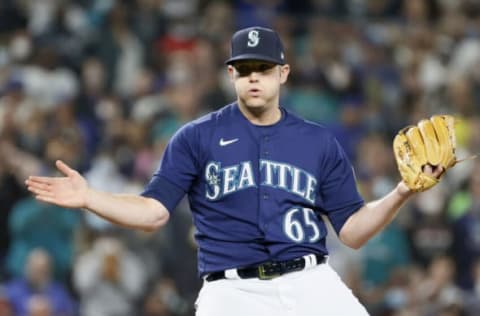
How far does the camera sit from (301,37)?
13547 mm

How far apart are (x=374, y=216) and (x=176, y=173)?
0.86 meters

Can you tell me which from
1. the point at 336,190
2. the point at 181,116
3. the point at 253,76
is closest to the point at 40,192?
the point at 253,76

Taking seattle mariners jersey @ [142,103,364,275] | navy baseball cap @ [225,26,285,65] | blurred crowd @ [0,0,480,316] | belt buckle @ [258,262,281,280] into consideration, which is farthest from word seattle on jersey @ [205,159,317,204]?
blurred crowd @ [0,0,480,316]

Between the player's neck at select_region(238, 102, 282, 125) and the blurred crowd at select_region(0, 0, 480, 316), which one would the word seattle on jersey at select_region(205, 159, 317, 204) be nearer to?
the player's neck at select_region(238, 102, 282, 125)

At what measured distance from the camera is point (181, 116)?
37.7 ft

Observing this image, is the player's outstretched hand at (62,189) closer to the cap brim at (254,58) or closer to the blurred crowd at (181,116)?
the cap brim at (254,58)

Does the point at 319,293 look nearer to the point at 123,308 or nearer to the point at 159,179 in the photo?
the point at 159,179

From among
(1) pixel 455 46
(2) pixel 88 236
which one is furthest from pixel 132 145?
(1) pixel 455 46

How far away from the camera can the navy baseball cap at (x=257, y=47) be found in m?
5.17

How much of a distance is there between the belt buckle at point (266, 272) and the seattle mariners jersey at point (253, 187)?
1.3 inches

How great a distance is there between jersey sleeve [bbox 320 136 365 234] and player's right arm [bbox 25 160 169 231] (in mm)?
745

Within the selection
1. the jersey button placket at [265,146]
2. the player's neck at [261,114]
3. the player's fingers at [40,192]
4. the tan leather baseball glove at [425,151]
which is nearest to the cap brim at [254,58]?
the player's neck at [261,114]

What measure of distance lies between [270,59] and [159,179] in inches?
27.4

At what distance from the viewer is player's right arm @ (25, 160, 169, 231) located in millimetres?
4773
